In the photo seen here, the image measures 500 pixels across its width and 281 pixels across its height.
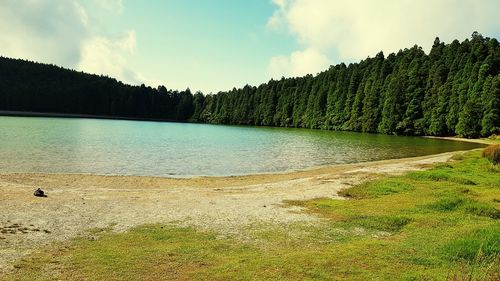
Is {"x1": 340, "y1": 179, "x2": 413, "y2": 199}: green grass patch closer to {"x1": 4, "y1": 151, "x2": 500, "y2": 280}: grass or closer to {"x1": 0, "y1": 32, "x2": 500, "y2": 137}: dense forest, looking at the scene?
{"x1": 4, "y1": 151, "x2": 500, "y2": 280}: grass

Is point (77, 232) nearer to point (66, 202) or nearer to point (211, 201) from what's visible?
point (66, 202)

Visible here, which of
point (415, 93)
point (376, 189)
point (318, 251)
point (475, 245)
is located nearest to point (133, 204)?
point (318, 251)

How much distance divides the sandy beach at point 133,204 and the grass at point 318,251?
4.05 feet

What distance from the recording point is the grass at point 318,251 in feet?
37.0

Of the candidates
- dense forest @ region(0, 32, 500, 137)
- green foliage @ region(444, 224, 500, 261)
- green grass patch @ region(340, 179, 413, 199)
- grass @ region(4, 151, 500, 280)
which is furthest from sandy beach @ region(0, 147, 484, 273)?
dense forest @ region(0, 32, 500, 137)

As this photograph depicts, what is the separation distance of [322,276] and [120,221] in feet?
34.8

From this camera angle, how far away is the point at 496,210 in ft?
62.5

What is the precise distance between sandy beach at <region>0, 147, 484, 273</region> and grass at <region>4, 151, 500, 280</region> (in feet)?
4.05

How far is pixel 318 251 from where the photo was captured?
13.3m

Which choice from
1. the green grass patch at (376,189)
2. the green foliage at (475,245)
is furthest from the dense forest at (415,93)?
the green foliage at (475,245)

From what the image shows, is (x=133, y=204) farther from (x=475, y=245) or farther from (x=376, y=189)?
(x=475, y=245)

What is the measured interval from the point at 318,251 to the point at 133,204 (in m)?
12.9

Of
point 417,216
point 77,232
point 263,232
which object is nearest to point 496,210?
point 417,216

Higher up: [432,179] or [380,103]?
[380,103]
